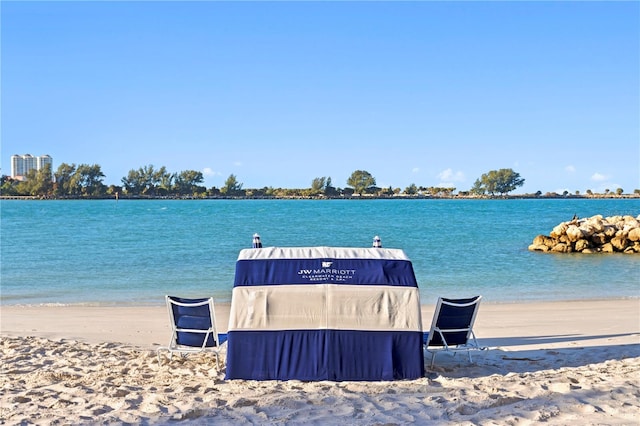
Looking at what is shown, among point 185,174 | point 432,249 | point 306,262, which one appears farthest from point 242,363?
point 185,174

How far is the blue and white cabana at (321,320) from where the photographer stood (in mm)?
6316

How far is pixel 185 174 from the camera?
6939 inches

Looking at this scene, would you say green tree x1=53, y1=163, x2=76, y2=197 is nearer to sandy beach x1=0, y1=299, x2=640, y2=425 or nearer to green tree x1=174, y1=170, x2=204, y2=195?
green tree x1=174, y1=170, x2=204, y2=195

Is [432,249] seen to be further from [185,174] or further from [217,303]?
[185,174]

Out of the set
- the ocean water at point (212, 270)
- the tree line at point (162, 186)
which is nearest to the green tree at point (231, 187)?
the tree line at point (162, 186)

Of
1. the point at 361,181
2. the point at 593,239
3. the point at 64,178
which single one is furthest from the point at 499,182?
the point at 593,239

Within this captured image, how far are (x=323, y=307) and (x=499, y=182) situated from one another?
185 meters

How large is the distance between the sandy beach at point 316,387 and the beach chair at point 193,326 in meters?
0.21

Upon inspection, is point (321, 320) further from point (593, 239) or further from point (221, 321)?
point (593, 239)

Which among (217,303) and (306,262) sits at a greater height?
(306,262)

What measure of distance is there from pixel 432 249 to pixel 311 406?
23.8 m

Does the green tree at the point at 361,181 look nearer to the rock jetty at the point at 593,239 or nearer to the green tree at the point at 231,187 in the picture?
the green tree at the point at 231,187

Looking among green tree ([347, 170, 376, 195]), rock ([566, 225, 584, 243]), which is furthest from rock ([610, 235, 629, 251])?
green tree ([347, 170, 376, 195])

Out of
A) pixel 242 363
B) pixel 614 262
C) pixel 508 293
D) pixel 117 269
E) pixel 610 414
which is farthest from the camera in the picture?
pixel 614 262
